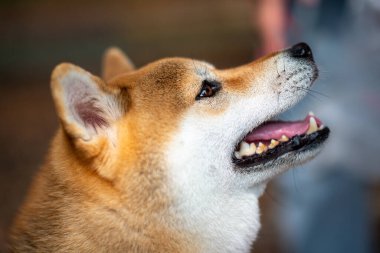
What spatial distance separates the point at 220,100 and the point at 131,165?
55cm

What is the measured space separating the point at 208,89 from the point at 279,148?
448 millimetres

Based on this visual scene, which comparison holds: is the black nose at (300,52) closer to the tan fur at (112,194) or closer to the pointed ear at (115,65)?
the tan fur at (112,194)

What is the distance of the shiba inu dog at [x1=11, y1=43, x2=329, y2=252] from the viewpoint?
249 centimetres

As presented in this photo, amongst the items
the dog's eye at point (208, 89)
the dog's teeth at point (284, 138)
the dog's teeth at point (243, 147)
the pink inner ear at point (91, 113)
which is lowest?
the dog's teeth at point (284, 138)

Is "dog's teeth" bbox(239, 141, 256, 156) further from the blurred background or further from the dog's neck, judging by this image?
the blurred background

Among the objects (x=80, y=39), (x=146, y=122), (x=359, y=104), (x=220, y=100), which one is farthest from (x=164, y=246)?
(x=80, y=39)

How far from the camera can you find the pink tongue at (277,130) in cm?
283

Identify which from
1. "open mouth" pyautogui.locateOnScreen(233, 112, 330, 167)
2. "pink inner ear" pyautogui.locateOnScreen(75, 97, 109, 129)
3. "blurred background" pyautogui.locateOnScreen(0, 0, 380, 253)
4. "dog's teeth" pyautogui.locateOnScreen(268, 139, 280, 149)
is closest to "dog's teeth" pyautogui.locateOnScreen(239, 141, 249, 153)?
"open mouth" pyautogui.locateOnScreen(233, 112, 330, 167)

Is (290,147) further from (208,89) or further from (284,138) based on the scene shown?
(208,89)

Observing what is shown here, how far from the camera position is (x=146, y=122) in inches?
102

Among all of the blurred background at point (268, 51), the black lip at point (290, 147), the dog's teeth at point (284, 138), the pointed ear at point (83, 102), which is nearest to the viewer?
the pointed ear at point (83, 102)

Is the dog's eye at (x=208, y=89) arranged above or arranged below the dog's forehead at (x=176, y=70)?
below

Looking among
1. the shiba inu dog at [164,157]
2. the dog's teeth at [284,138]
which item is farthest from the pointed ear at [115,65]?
the dog's teeth at [284,138]

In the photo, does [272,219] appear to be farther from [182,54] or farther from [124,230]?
[182,54]
